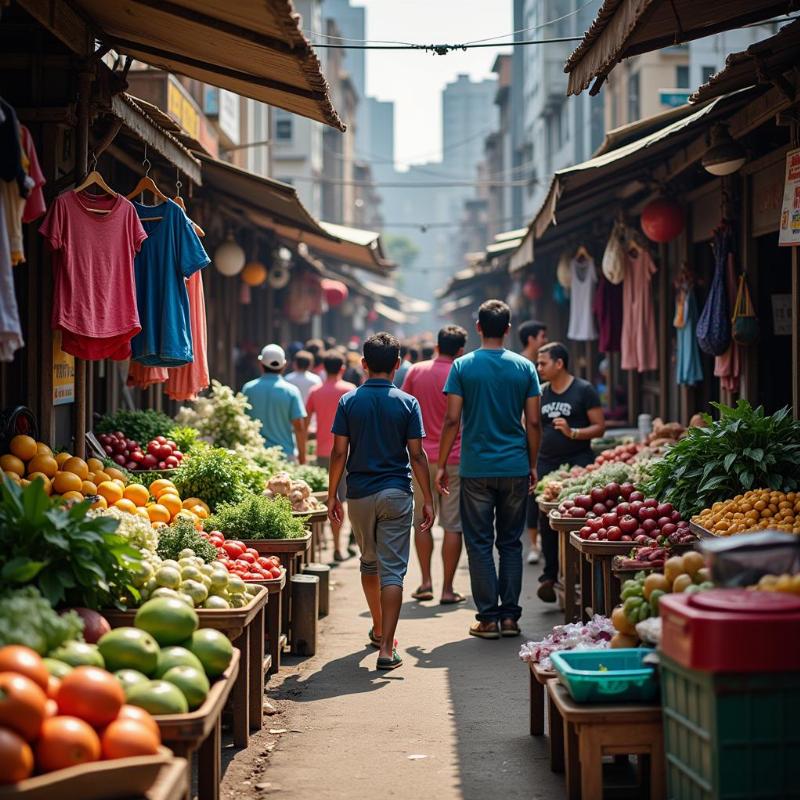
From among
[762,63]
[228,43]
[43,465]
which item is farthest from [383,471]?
[762,63]

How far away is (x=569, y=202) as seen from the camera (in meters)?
14.1

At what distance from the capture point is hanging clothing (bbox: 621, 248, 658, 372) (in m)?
14.9

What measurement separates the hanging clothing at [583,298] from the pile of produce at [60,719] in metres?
14.3

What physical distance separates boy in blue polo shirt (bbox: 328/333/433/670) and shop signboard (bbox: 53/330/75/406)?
1866mm

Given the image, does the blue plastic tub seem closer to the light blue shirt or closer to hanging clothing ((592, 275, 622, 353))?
the light blue shirt

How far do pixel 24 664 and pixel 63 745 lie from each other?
302 mm

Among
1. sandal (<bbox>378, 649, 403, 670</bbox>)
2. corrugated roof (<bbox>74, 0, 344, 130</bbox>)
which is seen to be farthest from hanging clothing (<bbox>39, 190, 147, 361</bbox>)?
sandal (<bbox>378, 649, 403, 670</bbox>)

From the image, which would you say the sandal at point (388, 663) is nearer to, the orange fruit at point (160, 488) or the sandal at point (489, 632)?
the sandal at point (489, 632)

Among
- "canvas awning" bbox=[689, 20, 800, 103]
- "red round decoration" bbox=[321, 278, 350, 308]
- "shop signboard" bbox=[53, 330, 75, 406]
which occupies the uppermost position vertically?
"red round decoration" bbox=[321, 278, 350, 308]

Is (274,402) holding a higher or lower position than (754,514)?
higher

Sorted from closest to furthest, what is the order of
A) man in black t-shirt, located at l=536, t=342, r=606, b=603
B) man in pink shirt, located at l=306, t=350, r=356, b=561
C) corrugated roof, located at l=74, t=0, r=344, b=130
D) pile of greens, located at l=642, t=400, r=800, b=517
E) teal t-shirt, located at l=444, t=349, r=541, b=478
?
corrugated roof, located at l=74, t=0, r=344, b=130, pile of greens, located at l=642, t=400, r=800, b=517, teal t-shirt, located at l=444, t=349, r=541, b=478, man in black t-shirt, located at l=536, t=342, r=606, b=603, man in pink shirt, located at l=306, t=350, r=356, b=561

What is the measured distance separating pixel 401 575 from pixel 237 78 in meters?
3.38

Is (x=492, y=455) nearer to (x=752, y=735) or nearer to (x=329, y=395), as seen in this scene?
(x=329, y=395)

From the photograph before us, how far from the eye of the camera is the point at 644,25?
603 centimetres
